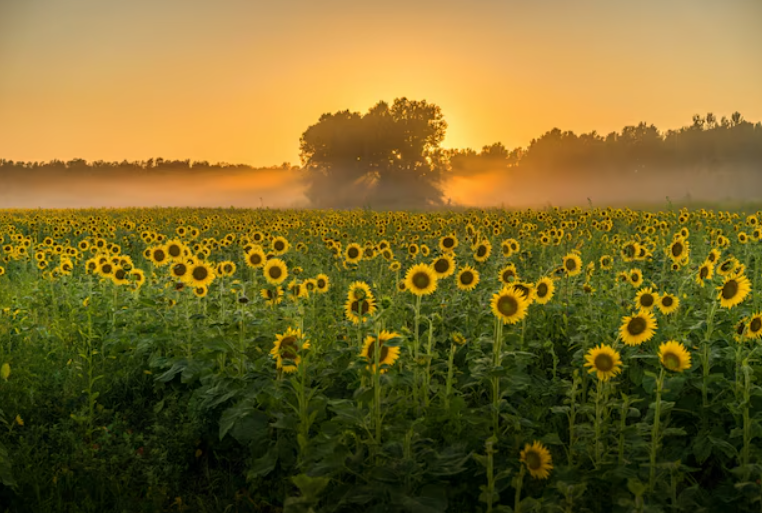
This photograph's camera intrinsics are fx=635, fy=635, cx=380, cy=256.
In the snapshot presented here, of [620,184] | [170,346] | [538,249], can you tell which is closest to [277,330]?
[170,346]

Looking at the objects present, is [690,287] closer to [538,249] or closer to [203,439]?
[538,249]

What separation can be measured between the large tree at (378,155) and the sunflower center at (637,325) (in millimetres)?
60036

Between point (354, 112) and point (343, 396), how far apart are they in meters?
66.4

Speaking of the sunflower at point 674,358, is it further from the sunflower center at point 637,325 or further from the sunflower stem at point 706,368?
the sunflower stem at point 706,368

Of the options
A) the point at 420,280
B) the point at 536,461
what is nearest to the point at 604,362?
the point at 536,461

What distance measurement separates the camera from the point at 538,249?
1202cm

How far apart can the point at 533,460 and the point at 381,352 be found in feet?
3.67

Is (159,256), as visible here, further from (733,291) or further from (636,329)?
(733,291)

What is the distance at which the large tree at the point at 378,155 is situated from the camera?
6581 centimetres

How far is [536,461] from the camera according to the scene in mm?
3750


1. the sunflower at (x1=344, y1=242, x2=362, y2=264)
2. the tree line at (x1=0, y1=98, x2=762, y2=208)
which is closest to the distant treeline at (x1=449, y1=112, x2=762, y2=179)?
the tree line at (x1=0, y1=98, x2=762, y2=208)

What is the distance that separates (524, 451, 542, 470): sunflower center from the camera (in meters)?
3.74

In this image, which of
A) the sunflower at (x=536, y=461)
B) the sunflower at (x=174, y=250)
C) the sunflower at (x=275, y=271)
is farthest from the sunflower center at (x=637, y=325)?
the sunflower at (x=174, y=250)

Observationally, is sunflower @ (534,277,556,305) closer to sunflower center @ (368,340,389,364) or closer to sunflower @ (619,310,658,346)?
sunflower @ (619,310,658,346)
